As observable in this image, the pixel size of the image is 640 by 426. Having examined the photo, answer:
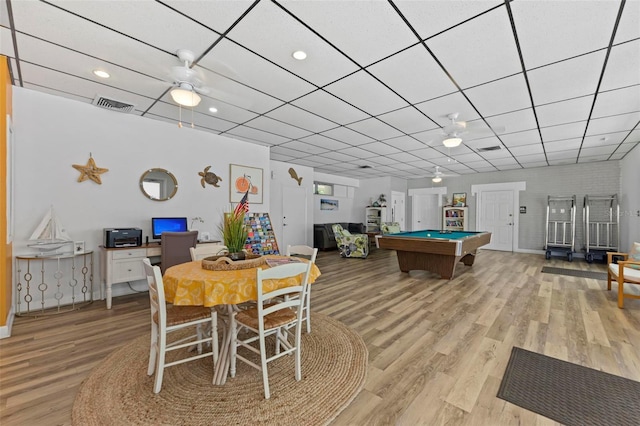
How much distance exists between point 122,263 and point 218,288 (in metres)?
2.60

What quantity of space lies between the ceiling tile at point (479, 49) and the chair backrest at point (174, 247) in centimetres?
360

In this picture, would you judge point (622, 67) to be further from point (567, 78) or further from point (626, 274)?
point (626, 274)

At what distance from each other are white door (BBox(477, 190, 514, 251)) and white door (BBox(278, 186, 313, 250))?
5.72m

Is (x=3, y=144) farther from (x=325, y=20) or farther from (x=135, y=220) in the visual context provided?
(x=325, y=20)

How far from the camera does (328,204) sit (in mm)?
9125

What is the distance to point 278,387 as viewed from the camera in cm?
193

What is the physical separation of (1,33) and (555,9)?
4.19 m

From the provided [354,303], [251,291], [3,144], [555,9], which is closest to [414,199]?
[354,303]

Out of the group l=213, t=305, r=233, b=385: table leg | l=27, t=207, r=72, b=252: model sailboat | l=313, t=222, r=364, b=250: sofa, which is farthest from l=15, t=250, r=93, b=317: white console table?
A: l=313, t=222, r=364, b=250: sofa

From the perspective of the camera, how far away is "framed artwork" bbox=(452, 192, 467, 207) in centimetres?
905

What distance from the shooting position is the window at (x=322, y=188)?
8.80m

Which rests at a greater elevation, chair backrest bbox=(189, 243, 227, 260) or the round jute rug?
chair backrest bbox=(189, 243, 227, 260)

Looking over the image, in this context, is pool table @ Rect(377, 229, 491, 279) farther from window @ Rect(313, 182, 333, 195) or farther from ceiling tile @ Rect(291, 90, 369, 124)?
window @ Rect(313, 182, 333, 195)

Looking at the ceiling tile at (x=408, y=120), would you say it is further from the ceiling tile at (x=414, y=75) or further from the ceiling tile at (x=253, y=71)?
the ceiling tile at (x=253, y=71)
